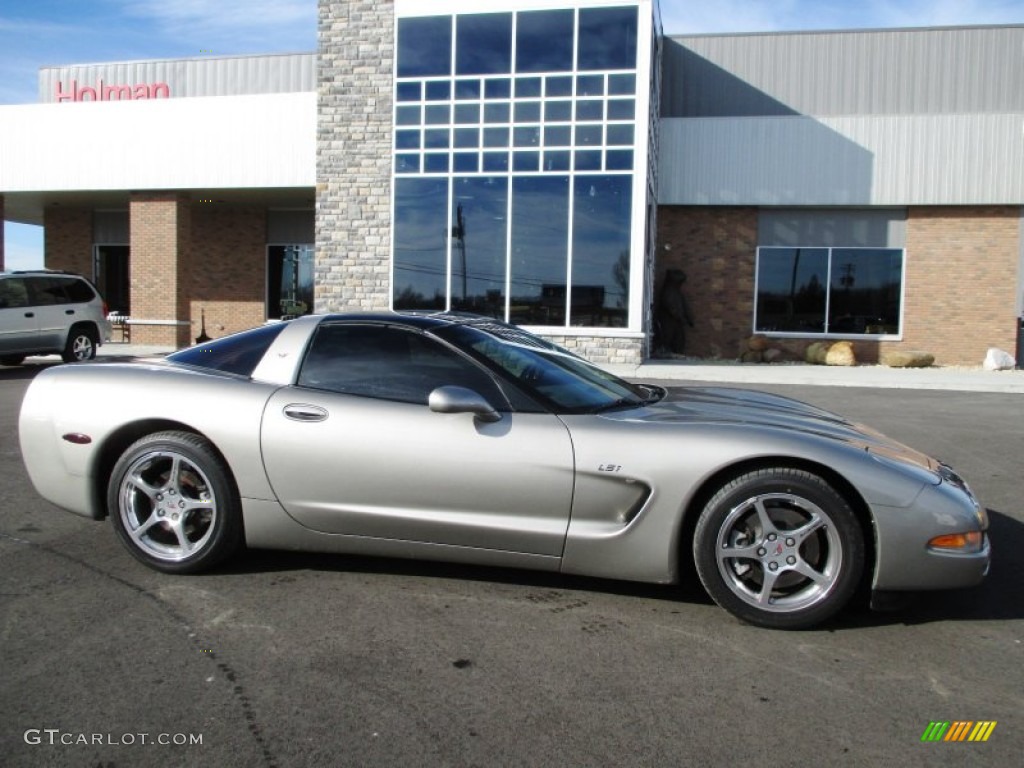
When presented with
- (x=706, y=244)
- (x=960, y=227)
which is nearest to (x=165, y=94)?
(x=706, y=244)

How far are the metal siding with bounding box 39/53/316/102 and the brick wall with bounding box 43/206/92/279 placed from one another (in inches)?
151

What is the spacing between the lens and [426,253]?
57.5 ft

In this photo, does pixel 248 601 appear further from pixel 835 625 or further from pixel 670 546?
pixel 835 625

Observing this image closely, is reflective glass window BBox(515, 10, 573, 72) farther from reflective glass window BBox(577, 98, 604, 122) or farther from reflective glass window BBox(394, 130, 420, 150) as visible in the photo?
reflective glass window BBox(394, 130, 420, 150)

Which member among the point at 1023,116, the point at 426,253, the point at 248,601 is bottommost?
the point at 248,601

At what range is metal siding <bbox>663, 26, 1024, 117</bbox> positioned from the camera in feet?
65.6

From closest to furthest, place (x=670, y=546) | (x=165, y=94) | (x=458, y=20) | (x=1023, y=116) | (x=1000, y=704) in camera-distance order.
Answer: (x=1000, y=704) → (x=670, y=546) → (x=458, y=20) → (x=1023, y=116) → (x=165, y=94)

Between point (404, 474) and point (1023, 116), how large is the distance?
2108 centimetres

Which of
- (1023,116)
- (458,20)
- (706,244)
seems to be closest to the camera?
(458,20)

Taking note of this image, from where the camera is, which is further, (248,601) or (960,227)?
(960,227)

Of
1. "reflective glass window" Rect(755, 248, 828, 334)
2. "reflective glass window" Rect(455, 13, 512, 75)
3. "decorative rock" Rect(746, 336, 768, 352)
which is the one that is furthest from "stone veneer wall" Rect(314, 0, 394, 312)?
"reflective glass window" Rect(755, 248, 828, 334)

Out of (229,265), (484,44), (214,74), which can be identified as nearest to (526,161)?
(484,44)

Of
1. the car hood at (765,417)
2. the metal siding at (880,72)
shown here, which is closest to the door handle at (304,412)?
the car hood at (765,417)

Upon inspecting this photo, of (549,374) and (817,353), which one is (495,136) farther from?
(549,374)
